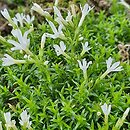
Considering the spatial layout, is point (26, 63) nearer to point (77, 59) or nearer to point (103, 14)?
point (77, 59)

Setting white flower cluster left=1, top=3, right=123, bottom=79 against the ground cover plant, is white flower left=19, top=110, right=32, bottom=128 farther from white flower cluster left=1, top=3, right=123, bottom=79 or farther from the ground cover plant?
white flower cluster left=1, top=3, right=123, bottom=79

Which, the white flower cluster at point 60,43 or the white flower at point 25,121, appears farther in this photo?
the white flower cluster at point 60,43

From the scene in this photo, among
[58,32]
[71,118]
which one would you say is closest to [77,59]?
[58,32]

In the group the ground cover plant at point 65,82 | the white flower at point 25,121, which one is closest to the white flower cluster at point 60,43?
the ground cover plant at point 65,82

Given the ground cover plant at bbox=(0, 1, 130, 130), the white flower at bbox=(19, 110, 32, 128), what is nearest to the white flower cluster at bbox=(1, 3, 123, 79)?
the ground cover plant at bbox=(0, 1, 130, 130)

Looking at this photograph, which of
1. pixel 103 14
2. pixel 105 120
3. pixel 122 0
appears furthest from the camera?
pixel 103 14

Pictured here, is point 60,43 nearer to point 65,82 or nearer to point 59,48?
point 59,48

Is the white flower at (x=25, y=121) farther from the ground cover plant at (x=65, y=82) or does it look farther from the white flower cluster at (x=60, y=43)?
the white flower cluster at (x=60, y=43)

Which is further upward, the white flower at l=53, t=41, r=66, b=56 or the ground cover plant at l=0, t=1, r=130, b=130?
the white flower at l=53, t=41, r=66, b=56

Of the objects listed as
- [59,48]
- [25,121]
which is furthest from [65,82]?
[25,121]
